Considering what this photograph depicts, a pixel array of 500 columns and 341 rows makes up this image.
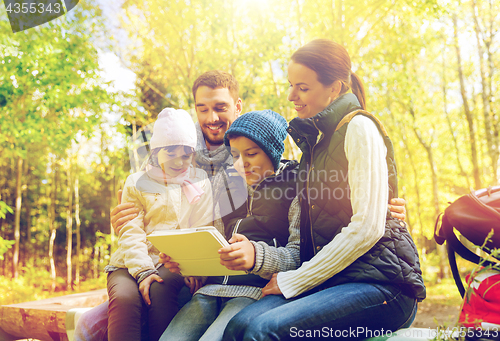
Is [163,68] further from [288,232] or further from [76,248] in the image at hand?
[76,248]

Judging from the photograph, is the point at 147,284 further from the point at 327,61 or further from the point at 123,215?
the point at 327,61

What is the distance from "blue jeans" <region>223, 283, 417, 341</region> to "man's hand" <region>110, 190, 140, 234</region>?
91 cm

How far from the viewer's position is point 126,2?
7273mm

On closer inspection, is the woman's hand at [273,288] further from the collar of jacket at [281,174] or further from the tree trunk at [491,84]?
the tree trunk at [491,84]

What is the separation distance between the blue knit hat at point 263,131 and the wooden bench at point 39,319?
1755 mm

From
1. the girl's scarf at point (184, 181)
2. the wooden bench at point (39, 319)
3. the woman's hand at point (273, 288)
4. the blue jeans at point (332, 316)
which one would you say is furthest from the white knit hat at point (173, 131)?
the wooden bench at point (39, 319)

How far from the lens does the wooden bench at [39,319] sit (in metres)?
2.62

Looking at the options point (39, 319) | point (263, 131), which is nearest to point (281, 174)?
point (263, 131)

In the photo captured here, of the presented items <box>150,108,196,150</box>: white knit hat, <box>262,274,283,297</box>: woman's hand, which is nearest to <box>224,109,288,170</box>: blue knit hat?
<box>150,108,196,150</box>: white knit hat

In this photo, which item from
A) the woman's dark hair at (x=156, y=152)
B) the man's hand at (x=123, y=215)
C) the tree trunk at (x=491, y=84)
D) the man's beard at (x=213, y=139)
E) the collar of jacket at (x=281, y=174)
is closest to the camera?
the collar of jacket at (x=281, y=174)

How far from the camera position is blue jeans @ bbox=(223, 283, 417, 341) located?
131 centimetres

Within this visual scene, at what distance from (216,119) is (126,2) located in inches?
245

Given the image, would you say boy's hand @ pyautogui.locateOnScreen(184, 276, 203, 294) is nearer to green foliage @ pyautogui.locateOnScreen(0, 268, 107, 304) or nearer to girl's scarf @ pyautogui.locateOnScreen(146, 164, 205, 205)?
girl's scarf @ pyautogui.locateOnScreen(146, 164, 205, 205)

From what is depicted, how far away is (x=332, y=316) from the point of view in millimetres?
1324
